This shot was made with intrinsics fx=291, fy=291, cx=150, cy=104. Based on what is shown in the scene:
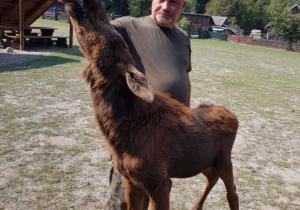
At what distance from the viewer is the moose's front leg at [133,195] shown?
98.1 inches

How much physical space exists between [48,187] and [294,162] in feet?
14.8

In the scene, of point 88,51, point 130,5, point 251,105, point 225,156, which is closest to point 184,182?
point 225,156

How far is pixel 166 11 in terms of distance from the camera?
280cm

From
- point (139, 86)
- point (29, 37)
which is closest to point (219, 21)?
point (29, 37)

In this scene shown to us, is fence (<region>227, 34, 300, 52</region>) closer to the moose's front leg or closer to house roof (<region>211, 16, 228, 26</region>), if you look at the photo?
house roof (<region>211, 16, 228, 26</region>)

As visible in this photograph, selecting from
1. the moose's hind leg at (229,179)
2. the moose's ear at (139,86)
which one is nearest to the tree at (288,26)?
the moose's hind leg at (229,179)

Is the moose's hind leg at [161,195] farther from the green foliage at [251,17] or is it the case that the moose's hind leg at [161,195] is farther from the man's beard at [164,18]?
the green foliage at [251,17]

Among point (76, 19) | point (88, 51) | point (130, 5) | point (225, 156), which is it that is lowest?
point (225, 156)

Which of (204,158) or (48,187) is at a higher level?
(204,158)

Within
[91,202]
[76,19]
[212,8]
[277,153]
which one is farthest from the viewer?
[212,8]

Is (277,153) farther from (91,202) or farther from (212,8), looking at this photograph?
(212,8)

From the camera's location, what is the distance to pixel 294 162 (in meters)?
5.63

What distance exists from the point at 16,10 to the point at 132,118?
1695 centimetres

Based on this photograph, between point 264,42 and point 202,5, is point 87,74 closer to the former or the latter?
point 264,42
